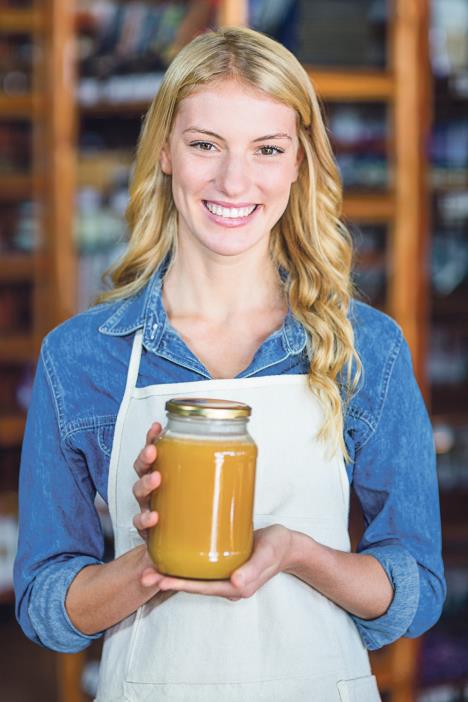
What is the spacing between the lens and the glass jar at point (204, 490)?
1153mm

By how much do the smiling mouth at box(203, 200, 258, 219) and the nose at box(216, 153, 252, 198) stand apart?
3 centimetres

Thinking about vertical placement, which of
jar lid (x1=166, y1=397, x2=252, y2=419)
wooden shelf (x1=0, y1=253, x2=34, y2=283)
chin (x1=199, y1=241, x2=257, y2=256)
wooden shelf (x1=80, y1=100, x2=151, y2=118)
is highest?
wooden shelf (x1=80, y1=100, x2=151, y2=118)

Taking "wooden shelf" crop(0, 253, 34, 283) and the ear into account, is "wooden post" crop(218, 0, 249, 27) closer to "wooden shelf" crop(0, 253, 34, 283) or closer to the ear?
"wooden shelf" crop(0, 253, 34, 283)

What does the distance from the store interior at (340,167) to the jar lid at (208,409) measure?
1869 mm

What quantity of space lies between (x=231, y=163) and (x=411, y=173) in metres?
1.83

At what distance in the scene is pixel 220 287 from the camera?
1.56 m

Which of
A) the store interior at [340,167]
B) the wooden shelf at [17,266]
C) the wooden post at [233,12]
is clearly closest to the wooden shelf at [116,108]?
the store interior at [340,167]

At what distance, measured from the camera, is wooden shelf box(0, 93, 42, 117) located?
353cm

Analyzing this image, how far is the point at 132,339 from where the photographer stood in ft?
5.04

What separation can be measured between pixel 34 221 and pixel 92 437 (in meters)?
2.42

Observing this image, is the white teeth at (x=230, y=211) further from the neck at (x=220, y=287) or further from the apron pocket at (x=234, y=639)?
the apron pocket at (x=234, y=639)

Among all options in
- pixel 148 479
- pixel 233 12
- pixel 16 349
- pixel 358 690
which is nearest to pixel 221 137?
pixel 148 479

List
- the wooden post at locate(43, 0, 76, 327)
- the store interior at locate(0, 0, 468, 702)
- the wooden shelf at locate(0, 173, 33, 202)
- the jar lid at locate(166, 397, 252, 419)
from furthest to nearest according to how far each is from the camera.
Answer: the wooden shelf at locate(0, 173, 33, 202)
the wooden post at locate(43, 0, 76, 327)
the store interior at locate(0, 0, 468, 702)
the jar lid at locate(166, 397, 252, 419)

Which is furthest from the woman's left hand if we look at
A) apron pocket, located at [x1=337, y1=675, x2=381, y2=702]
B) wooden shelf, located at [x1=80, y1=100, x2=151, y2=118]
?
wooden shelf, located at [x1=80, y1=100, x2=151, y2=118]
